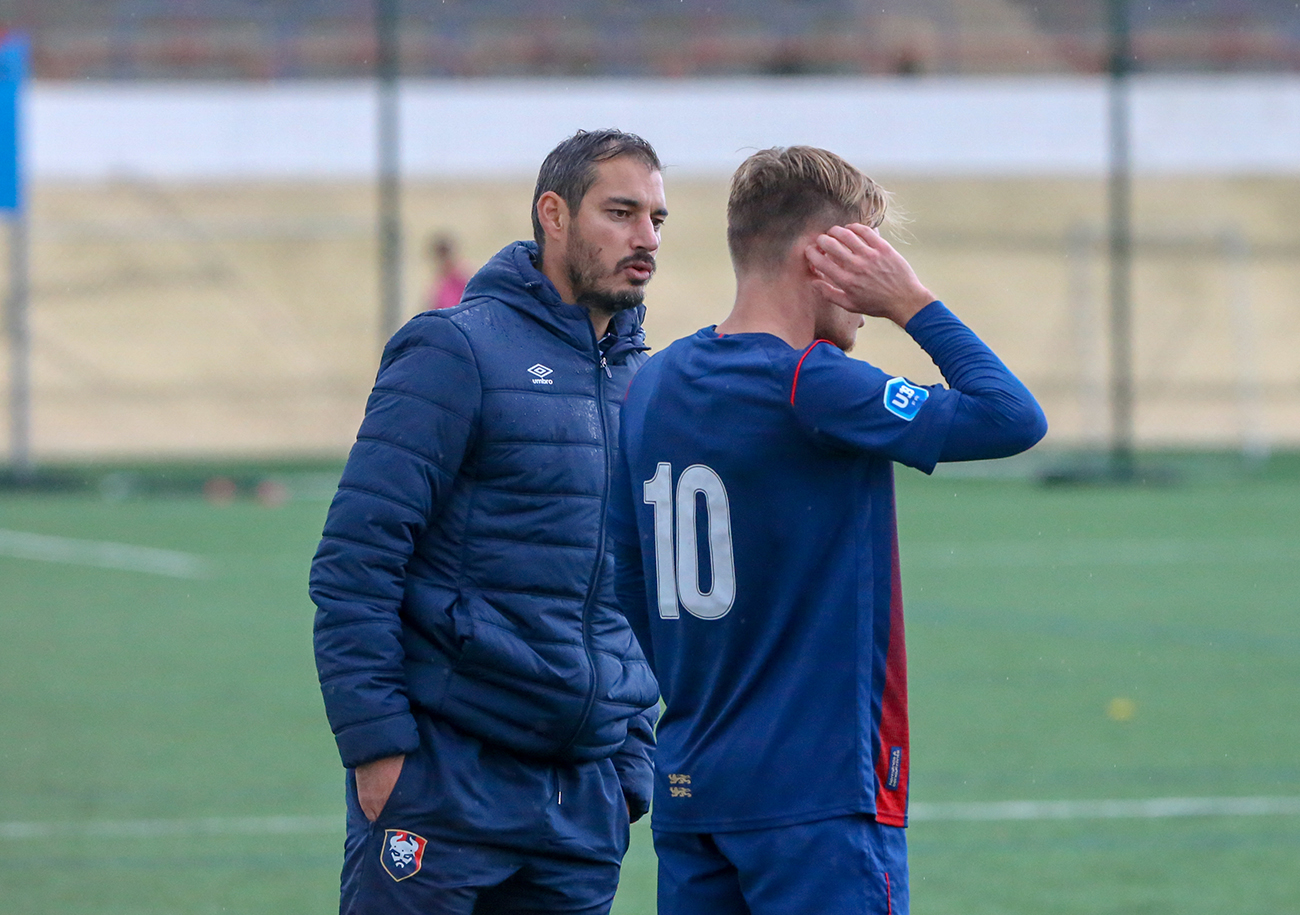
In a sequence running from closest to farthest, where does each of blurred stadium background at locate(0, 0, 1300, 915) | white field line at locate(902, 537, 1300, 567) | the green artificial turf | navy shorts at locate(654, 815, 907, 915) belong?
navy shorts at locate(654, 815, 907, 915) < the green artificial turf < blurred stadium background at locate(0, 0, 1300, 915) < white field line at locate(902, 537, 1300, 567)

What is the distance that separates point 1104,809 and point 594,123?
22.1 metres

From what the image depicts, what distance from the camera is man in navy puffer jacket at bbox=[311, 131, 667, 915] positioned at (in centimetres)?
305

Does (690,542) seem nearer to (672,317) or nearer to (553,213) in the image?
(553,213)

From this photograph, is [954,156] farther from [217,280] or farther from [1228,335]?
[217,280]

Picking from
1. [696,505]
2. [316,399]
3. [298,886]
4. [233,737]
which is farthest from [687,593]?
[316,399]

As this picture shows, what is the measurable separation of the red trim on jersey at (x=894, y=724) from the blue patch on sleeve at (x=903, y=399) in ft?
0.59

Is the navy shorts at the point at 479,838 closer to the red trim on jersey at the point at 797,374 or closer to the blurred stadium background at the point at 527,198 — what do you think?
the red trim on jersey at the point at 797,374

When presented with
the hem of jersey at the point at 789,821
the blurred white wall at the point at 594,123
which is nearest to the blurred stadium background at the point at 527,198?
the blurred white wall at the point at 594,123

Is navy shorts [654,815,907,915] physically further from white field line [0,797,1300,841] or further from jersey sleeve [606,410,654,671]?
white field line [0,797,1300,841]

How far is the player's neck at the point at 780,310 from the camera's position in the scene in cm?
281

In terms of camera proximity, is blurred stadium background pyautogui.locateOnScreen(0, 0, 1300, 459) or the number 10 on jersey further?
blurred stadium background pyautogui.locateOnScreen(0, 0, 1300, 459)

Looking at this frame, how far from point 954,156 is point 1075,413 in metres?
4.54

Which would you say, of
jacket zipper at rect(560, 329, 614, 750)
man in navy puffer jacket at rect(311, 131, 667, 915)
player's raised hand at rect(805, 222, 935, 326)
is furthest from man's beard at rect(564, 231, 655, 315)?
player's raised hand at rect(805, 222, 935, 326)

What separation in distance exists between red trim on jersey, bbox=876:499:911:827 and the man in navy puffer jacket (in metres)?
0.66
